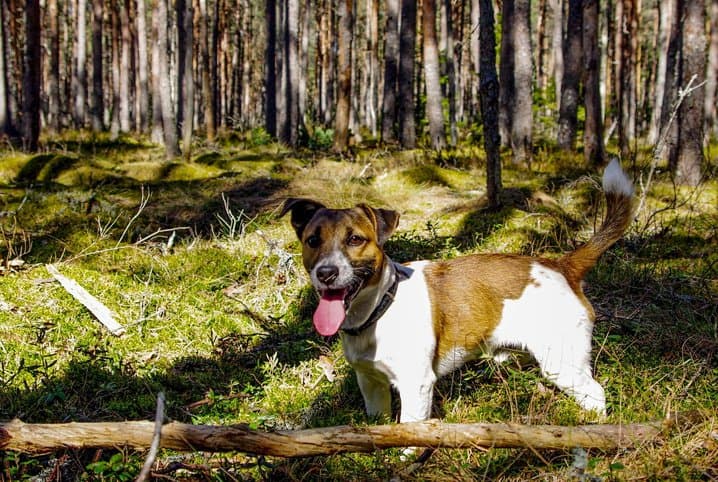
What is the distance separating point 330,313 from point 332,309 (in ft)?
0.09

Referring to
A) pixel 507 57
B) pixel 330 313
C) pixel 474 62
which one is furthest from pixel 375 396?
pixel 474 62

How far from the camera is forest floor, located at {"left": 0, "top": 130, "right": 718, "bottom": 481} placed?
3.46 meters

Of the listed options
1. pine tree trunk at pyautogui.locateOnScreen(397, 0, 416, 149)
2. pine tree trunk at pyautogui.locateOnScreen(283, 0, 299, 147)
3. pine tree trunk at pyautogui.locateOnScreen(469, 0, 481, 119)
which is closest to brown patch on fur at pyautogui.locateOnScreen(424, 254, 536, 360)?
pine tree trunk at pyautogui.locateOnScreen(397, 0, 416, 149)

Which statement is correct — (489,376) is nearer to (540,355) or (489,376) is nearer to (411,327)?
(540,355)

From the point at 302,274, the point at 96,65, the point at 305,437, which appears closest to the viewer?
the point at 305,437

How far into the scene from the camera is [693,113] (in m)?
8.85

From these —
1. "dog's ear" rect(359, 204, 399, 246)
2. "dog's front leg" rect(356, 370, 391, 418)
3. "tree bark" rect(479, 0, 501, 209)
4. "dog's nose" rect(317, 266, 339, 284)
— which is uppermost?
"tree bark" rect(479, 0, 501, 209)

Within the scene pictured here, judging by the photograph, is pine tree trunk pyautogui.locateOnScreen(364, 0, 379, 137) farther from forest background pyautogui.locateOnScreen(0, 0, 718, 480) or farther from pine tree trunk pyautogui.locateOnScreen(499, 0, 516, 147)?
forest background pyautogui.locateOnScreen(0, 0, 718, 480)

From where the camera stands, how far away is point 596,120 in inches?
437

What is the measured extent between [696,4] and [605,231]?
6.38 meters

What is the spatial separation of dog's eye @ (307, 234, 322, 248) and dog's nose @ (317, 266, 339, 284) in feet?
1.27

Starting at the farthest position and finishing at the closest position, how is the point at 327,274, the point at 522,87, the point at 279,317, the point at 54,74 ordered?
the point at 54,74
the point at 522,87
the point at 279,317
the point at 327,274

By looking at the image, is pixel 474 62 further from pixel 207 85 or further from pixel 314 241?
pixel 314 241

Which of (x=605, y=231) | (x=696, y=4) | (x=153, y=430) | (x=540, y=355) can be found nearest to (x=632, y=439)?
(x=540, y=355)
